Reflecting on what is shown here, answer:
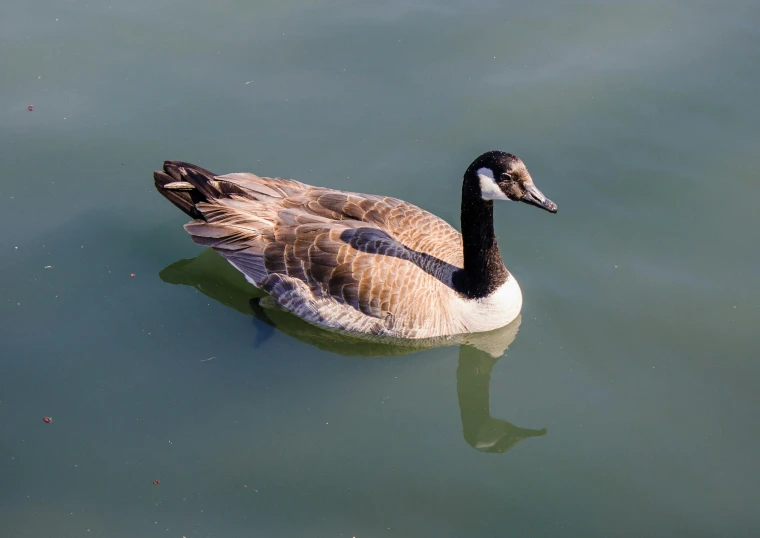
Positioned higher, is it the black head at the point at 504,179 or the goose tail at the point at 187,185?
the black head at the point at 504,179

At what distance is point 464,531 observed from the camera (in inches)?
246

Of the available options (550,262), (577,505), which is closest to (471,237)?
(550,262)

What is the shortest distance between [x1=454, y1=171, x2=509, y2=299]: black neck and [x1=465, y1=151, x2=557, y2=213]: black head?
0.23 feet

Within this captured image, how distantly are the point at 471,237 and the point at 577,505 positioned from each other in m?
2.54

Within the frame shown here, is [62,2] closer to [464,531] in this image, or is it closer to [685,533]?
[464,531]

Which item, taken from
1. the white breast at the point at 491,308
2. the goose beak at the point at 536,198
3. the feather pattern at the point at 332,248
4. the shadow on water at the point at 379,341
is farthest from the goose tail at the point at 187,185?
the goose beak at the point at 536,198

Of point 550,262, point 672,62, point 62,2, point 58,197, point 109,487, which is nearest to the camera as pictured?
point 109,487

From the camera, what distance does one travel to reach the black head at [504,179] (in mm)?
7020

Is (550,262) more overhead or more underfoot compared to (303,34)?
more underfoot

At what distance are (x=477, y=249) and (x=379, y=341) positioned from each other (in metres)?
1.34

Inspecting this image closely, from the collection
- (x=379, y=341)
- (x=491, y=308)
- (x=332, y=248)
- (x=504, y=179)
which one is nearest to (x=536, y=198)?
(x=504, y=179)

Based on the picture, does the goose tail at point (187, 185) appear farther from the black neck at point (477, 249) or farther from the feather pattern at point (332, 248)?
the black neck at point (477, 249)

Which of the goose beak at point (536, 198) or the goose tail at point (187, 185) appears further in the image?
the goose tail at point (187, 185)

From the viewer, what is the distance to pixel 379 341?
25.9ft
